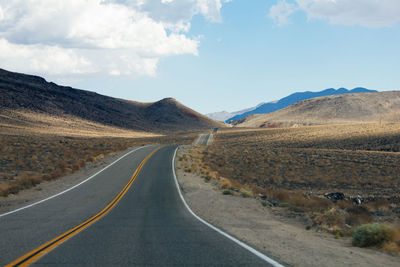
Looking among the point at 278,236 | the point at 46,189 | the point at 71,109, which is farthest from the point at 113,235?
the point at 71,109

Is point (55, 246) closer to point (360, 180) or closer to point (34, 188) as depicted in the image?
point (34, 188)

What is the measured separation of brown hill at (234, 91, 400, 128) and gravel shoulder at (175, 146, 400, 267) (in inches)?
5890

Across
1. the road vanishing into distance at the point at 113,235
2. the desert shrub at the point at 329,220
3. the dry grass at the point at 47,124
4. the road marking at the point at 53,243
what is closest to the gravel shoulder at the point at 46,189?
the road vanishing into distance at the point at 113,235

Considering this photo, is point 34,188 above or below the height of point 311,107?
below

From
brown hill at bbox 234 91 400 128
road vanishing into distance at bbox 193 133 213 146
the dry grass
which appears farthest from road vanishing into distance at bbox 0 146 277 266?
brown hill at bbox 234 91 400 128

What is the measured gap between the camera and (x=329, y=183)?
28.4 meters

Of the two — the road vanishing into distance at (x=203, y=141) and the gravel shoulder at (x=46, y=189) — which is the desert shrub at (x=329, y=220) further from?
the road vanishing into distance at (x=203, y=141)

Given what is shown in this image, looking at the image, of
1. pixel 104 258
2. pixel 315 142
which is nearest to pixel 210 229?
pixel 104 258

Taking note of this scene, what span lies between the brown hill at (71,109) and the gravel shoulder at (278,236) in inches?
3519

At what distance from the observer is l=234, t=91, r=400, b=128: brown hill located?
16175 cm

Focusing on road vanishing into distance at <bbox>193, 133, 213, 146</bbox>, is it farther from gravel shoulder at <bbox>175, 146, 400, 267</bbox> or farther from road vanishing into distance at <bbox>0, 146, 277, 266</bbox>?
road vanishing into distance at <bbox>0, 146, 277, 266</bbox>

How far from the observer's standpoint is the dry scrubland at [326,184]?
1175 cm

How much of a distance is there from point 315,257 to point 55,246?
5481 mm

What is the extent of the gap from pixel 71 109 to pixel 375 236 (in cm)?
13926
